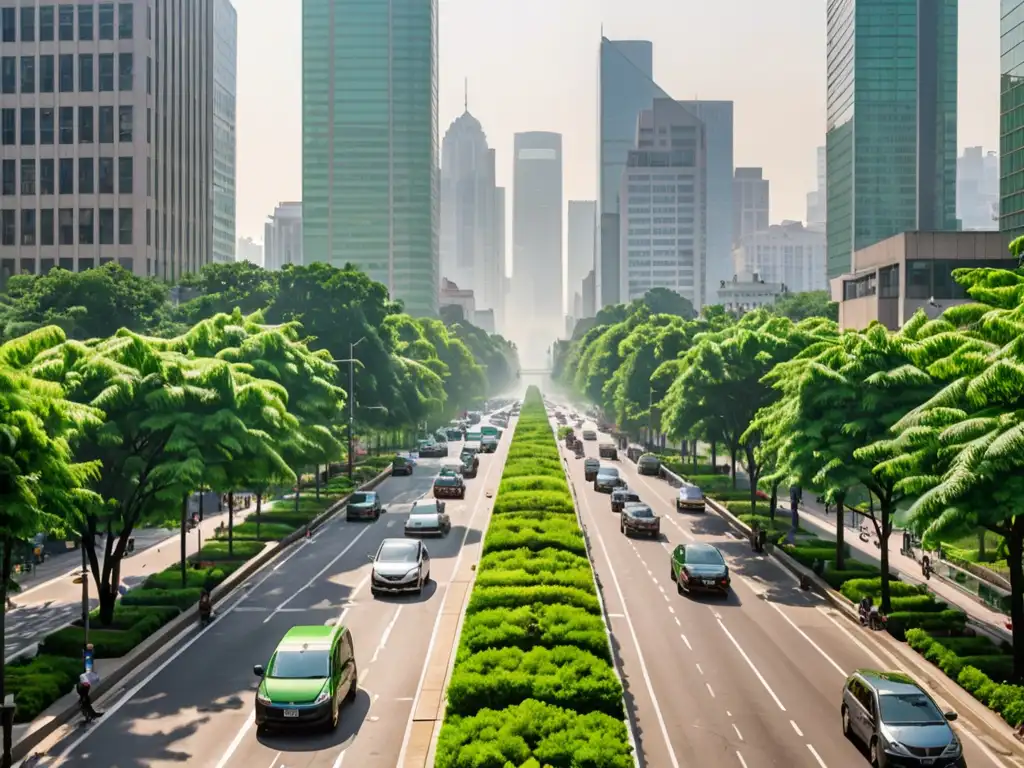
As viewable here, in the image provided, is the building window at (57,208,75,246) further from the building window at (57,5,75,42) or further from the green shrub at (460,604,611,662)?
the green shrub at (460,604,611,662)

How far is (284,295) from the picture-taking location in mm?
88938

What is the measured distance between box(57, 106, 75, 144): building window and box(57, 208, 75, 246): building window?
7039 mm

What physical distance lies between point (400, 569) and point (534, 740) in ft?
79.4

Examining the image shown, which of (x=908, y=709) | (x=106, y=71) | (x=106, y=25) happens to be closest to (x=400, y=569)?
(x=908, y=709)

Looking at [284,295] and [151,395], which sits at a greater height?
[284,295]

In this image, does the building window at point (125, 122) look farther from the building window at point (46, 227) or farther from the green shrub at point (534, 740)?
the green shrub at point (534, 740)

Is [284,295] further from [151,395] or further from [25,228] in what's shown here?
[151,395]

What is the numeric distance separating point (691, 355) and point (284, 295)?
3565 cm

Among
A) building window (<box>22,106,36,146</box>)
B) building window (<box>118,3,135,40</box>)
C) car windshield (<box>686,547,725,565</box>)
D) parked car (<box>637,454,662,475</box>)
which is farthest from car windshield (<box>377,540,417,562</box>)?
building window (<box>118,3,135,40</box>)

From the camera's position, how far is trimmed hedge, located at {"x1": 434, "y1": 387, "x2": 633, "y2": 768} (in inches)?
640

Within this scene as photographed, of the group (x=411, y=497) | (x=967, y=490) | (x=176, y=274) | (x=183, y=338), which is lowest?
(x=411, y=497)

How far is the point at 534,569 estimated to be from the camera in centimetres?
3022

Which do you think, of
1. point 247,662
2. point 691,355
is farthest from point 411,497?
point 247,662

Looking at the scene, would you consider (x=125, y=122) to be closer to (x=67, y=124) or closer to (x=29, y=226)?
(x=67, y=124)
